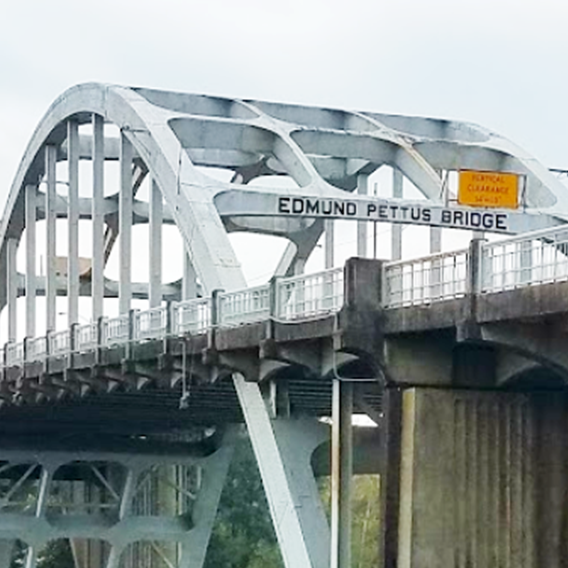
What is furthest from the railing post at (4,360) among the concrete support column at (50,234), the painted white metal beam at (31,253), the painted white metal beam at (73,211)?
the painted white metal beam at (31,253)

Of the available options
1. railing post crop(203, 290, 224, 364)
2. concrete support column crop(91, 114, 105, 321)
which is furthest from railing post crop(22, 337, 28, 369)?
railing post crop(203, 290, 224, 364)

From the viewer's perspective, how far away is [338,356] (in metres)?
20.1

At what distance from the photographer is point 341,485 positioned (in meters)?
19.8

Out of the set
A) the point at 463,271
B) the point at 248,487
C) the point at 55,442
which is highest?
the point at 463,271

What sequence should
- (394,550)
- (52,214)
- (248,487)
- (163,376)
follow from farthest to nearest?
(248,487) < (52,214) < (163,376) < (394,550)

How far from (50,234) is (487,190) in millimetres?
18354

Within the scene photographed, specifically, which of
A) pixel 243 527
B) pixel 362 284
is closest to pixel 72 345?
pixel 362 284

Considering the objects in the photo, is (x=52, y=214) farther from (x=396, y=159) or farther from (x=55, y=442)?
(x=396, y=159)

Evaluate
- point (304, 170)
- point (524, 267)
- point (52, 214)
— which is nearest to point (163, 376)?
point (304, 170)

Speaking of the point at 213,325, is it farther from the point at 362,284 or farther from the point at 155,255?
the point at 155,255

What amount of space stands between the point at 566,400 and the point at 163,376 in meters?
10.8

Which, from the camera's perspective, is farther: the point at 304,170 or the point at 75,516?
the point at 75,516

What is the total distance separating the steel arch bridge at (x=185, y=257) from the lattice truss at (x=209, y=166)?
0.16 ft

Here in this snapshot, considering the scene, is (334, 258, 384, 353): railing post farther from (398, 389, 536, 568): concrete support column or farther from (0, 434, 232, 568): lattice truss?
(0, 434, 232, 568): lattice truss
